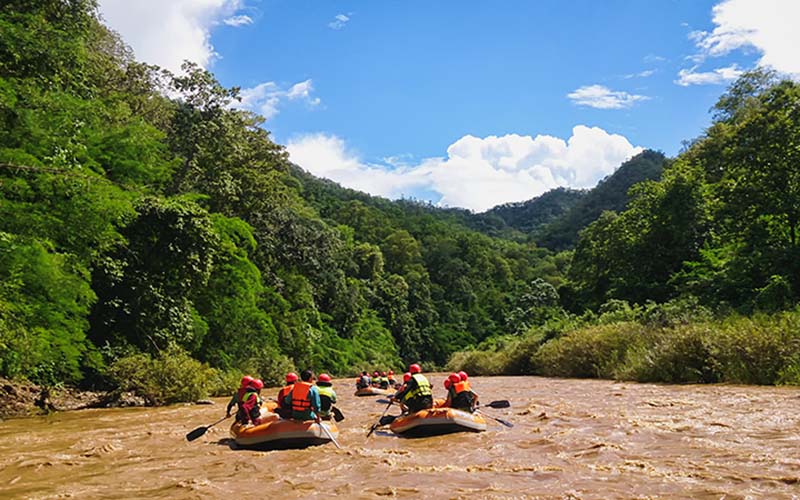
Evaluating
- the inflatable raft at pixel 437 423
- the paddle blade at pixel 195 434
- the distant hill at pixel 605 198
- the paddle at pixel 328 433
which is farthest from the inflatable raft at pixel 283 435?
the distant hill at pixel 605 198

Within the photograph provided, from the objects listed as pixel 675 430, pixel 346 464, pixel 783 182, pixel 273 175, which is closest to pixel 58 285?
pixel 346 464

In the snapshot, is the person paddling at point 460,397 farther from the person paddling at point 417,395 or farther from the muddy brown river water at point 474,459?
the muddy brown river water at point 474,459

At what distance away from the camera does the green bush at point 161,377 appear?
18.4 meters

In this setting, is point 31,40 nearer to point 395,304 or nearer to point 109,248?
point 109,248

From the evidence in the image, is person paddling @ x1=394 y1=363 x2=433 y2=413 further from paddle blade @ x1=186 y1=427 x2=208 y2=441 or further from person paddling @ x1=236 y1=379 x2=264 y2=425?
paddle blade @ x1=186 y1=427 x2=208 y2=441

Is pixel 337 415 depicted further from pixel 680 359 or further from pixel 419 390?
pixel 680 359

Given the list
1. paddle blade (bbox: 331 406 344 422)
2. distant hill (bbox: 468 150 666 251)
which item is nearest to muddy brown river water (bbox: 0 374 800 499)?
paddle blade (bbox: 331 406 344 422)

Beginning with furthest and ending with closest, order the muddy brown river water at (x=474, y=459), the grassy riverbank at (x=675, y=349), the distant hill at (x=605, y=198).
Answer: the distant hill at (x=605, y=198), the grassy riverbank at (x=675, y=349), the muddy brown river water at (x=474, y=459)

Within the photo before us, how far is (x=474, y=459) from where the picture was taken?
8.98m

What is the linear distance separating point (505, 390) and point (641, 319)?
9416 mm

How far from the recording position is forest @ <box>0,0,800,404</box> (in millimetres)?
15914

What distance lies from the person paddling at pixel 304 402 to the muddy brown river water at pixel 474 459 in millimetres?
606

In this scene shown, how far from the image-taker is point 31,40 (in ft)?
57.4

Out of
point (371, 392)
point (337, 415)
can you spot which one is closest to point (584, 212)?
point (371, 392)
